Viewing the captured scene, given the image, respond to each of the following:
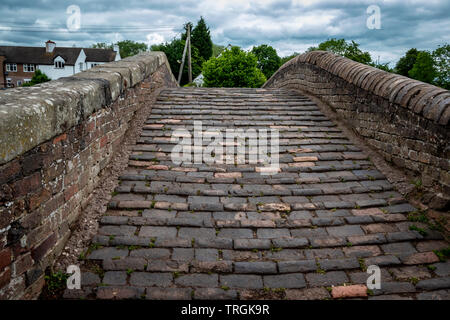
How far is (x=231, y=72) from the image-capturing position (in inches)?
592

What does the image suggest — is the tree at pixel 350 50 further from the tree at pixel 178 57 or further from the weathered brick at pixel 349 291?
the weathered brick at pixel 349 291

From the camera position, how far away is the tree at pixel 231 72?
49.1 ft

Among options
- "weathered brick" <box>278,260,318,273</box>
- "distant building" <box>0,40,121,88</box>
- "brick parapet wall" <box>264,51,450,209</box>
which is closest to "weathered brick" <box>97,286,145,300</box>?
"weathered brick" <box>278,260,318,273</box>

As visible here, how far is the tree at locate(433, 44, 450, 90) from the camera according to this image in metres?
28.2

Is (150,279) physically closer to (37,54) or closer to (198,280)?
(198,280)

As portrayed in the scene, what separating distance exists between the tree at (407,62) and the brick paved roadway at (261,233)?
32.6m

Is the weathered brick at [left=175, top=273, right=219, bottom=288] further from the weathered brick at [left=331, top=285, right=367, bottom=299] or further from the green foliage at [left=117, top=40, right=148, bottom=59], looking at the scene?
the green foliage at [left=117, top=40, right=148, bottom=59]

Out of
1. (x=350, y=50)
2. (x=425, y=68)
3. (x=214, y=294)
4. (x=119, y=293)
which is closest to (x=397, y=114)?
(x=214, y=294)

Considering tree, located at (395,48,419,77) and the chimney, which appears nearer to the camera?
tree, located at (395,48,419,77)

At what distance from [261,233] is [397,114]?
2484 mm

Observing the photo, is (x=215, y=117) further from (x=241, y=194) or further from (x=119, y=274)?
(x=119, y=274)

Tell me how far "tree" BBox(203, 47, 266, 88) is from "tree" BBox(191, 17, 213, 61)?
18161 millimetres

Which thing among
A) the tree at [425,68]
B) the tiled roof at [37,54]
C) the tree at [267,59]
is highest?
the tiled roof at [37,54]

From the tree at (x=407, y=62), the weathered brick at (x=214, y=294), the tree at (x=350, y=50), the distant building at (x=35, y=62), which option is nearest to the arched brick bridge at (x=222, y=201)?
the weathered brick at (x=214, y=294)
